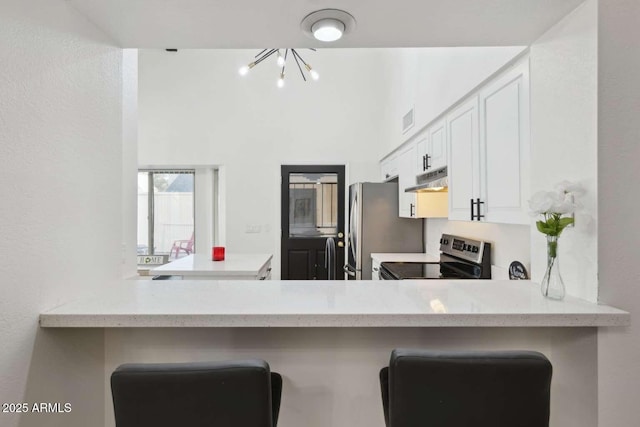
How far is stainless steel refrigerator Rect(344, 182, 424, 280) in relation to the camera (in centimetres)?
348

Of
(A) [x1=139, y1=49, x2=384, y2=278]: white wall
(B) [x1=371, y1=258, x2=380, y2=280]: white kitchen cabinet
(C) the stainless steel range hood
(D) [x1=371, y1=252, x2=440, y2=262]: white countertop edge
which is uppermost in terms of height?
(A) [x1=139, y1=49, x2=384, y2=278]: white wall

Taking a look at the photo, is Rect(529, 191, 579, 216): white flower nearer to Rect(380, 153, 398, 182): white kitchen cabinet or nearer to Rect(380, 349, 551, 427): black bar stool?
Rect(380, 349, 551, 427): black bar stool

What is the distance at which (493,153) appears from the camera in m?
1.71

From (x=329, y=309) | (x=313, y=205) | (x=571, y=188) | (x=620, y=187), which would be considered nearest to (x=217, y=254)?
(x=313, y=205)

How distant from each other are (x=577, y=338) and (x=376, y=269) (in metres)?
2.15

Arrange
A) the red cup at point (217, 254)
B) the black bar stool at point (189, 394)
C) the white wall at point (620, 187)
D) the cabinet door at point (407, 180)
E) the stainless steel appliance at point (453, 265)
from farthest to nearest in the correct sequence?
the cabinet door at point (407, 180) < the red cup at point (217, 254) < the stainless steel appliance at point (453, 265) < the white wall at point (620, 187) < the black bar stool at point (189, 394)

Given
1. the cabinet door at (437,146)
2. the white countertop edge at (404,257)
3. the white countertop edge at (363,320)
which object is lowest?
the white countertop edge at (404,257)

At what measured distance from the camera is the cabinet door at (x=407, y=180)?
3.02 metres

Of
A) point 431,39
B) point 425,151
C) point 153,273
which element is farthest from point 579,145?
point 153,273

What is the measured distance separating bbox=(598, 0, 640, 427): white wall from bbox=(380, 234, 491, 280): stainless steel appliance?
1.18 meters

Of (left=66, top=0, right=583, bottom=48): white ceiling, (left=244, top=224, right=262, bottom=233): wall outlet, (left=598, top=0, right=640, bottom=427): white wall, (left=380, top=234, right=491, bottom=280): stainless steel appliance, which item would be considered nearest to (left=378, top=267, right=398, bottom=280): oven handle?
(left=380, top=234, right=491, bottom=280): stainless steel appliance

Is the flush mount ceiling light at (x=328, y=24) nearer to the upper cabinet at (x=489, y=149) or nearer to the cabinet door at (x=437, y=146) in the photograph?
the upper cabinet at (x=489, y=149)

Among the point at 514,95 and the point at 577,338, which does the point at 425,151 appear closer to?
the point at 514,95

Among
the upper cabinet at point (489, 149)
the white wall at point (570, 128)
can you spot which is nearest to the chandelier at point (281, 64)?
the upper cabinet at point (489, 149)
